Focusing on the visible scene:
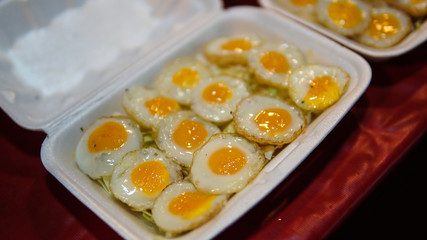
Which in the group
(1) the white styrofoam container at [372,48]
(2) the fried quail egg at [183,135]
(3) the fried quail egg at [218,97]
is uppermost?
(1) the white styrofoam container at [372,48]

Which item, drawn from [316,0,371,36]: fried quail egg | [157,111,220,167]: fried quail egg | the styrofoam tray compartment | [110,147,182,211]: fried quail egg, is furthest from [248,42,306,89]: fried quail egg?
[110,147,182,211]: fried quail egg

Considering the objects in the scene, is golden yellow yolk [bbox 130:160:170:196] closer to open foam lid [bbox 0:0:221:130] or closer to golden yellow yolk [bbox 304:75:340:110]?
open foam lid [bbox 0:0:221:130]

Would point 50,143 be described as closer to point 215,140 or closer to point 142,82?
point 142,82

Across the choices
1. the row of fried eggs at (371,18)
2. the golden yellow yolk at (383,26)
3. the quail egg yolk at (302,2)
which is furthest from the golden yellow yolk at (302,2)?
the golden yellow yolk at (383,26)

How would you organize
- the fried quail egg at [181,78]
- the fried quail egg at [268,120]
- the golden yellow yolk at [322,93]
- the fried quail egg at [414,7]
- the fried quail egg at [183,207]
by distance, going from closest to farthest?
the fried quail egg at [183,207]
the fried quail egg at [268,120]
the golden yellow yolk at [322,93]
the fried quail egg at [181,78]
the fried quail egg at [414,7]

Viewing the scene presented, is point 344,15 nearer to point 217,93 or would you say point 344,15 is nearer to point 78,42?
point 217,93

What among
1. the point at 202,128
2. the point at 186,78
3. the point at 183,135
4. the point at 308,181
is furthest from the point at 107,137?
the point at 308,181

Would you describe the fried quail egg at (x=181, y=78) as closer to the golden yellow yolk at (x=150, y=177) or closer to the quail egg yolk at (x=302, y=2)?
the golden yellow yolk at (x=150, y=177)
